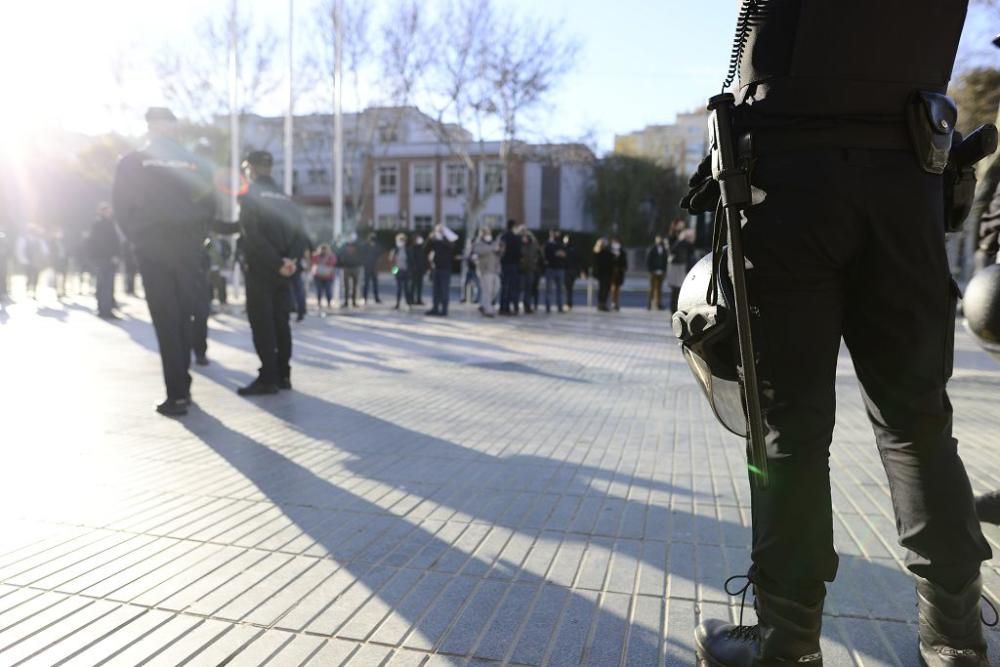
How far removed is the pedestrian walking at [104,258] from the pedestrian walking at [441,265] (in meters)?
5.84

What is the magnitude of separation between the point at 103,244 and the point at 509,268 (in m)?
7.80

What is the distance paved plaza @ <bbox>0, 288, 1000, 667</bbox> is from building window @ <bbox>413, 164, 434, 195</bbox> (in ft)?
167

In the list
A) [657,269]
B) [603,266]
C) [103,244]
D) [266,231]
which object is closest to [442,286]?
[603,266]

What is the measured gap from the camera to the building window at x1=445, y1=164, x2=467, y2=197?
178 ft

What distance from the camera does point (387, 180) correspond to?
57906mm

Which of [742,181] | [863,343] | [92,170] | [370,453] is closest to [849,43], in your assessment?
[742,181]

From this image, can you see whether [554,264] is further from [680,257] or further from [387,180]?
[387,180]

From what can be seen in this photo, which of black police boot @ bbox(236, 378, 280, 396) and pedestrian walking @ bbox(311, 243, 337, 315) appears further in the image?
pedestrian walking @ bbox(311, 243, 337, 315)

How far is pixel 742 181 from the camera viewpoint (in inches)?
70.4

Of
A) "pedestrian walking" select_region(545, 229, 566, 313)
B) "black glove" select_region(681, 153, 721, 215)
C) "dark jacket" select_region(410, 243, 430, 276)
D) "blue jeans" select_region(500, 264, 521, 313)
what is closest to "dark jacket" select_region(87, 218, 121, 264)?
"dark jacket" select_region(410, 243, 430, 276)

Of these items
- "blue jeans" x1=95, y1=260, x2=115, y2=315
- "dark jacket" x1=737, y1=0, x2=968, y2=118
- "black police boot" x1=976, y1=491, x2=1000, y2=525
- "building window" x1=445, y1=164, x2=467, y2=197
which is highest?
"building window" x1=445, y1=164, x2=467, y2=197

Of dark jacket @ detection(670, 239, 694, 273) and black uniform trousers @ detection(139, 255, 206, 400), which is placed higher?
dark jacket @ detection(670, 239, 694, 273)

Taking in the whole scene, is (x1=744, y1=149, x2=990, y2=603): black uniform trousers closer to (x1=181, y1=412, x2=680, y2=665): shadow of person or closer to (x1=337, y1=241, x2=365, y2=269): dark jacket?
(x1=181, y1=412, x2=680, y2=665): shadow of person

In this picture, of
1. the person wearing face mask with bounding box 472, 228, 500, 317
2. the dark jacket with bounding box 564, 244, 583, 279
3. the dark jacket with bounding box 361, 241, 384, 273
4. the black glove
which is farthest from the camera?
the dark jacket with bounding box 361, 241, 384, 273
